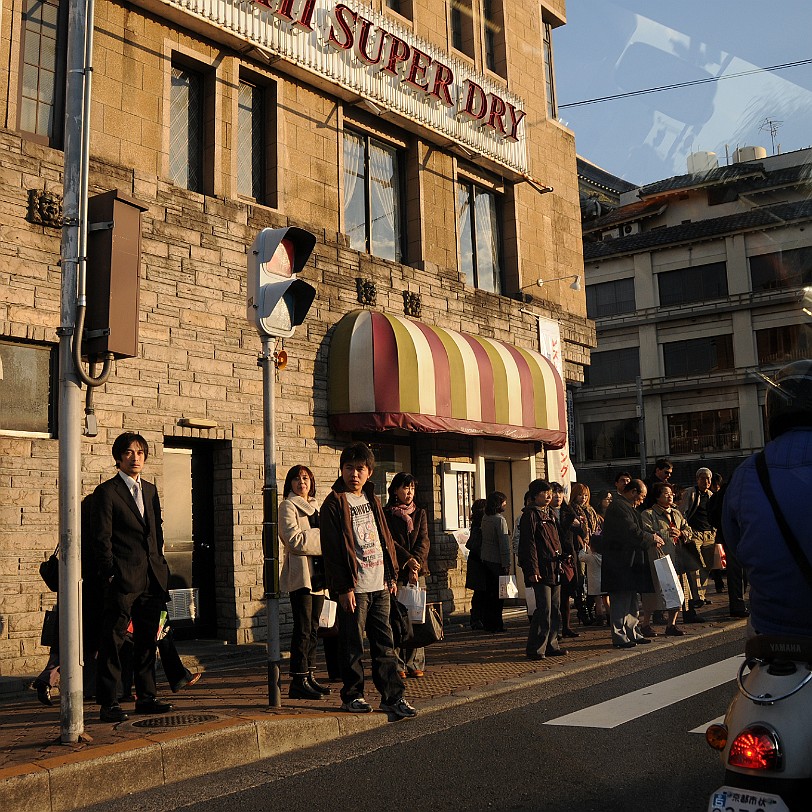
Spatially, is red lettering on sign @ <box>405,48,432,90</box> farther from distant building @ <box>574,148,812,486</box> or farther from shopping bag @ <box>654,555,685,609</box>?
distant building @ <box>574,148,812,486</box>

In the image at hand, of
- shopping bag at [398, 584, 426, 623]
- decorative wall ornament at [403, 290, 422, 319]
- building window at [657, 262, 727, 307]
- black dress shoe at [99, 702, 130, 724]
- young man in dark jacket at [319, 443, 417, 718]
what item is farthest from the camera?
building window at [657, 262, 727, 307]

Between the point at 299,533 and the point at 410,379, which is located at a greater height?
the point at 410,379

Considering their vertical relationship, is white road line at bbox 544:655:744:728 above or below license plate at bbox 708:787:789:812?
below

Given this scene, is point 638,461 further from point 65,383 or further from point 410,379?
point 65,383

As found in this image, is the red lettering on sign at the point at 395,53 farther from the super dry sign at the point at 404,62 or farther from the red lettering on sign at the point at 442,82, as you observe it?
the red lettering on sign at the point at 442,82

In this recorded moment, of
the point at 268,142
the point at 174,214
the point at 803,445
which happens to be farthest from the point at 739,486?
the point at 268,142

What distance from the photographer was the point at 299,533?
303 inches

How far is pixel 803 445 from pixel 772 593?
1.61 ft

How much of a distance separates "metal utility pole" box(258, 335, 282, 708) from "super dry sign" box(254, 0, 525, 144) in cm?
647

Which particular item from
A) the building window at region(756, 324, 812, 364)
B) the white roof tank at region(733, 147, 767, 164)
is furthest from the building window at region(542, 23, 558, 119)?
the building window at region(756, 324, 812, 364)

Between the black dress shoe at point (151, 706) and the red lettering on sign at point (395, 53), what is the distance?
9.95m

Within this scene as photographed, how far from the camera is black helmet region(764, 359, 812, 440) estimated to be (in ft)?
10.3

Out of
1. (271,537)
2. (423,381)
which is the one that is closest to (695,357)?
(423,381)

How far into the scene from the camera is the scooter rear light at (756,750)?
2723mm
